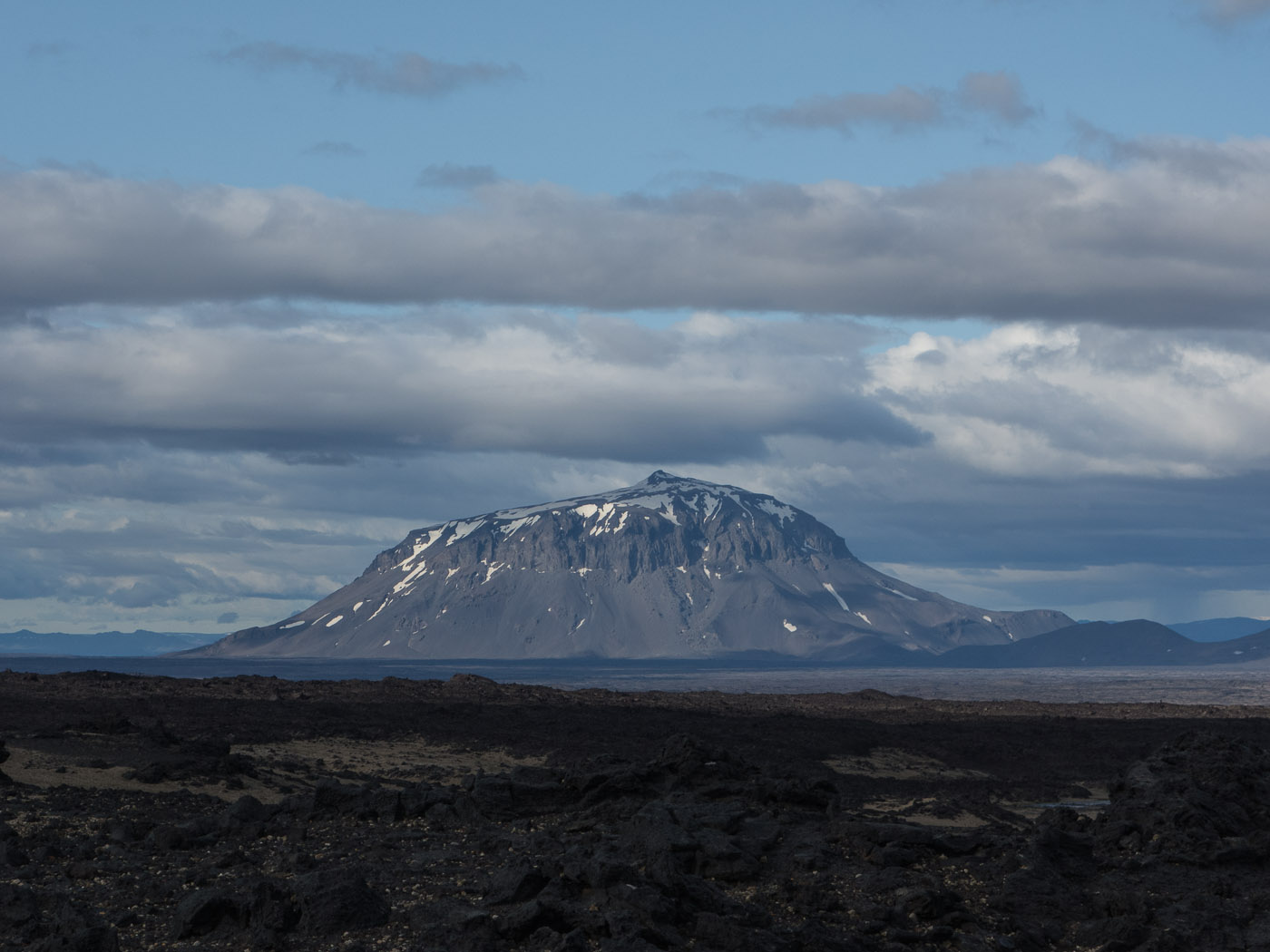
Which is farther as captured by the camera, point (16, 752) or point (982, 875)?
point (16, 752)

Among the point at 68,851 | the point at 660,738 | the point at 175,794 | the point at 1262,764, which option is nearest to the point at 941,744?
the point at 660,738

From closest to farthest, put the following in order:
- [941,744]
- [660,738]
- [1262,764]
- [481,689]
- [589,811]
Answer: [589,811]
[1262,764]
[660,738]
[941,744]
[481,689]

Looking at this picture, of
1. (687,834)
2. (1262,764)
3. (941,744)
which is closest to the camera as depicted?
(687,834)

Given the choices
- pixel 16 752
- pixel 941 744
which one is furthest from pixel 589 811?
pixel 941 744

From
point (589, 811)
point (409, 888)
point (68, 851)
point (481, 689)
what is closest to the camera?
point (409, 888)

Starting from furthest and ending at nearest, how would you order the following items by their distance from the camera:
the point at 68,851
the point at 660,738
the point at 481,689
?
the point at 481,689 → the point at 660,738 → the point at 68,851

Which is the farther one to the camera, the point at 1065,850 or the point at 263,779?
the point at 263,779

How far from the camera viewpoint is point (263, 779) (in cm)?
4022

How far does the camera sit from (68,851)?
26609 millimetres

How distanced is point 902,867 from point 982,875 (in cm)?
150

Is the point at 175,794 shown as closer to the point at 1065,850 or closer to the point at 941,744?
the point at 1065,850

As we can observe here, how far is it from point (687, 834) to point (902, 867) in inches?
150

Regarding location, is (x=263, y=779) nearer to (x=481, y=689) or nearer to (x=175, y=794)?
(x=175, y=794)

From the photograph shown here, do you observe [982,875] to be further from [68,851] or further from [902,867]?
[68,851]
